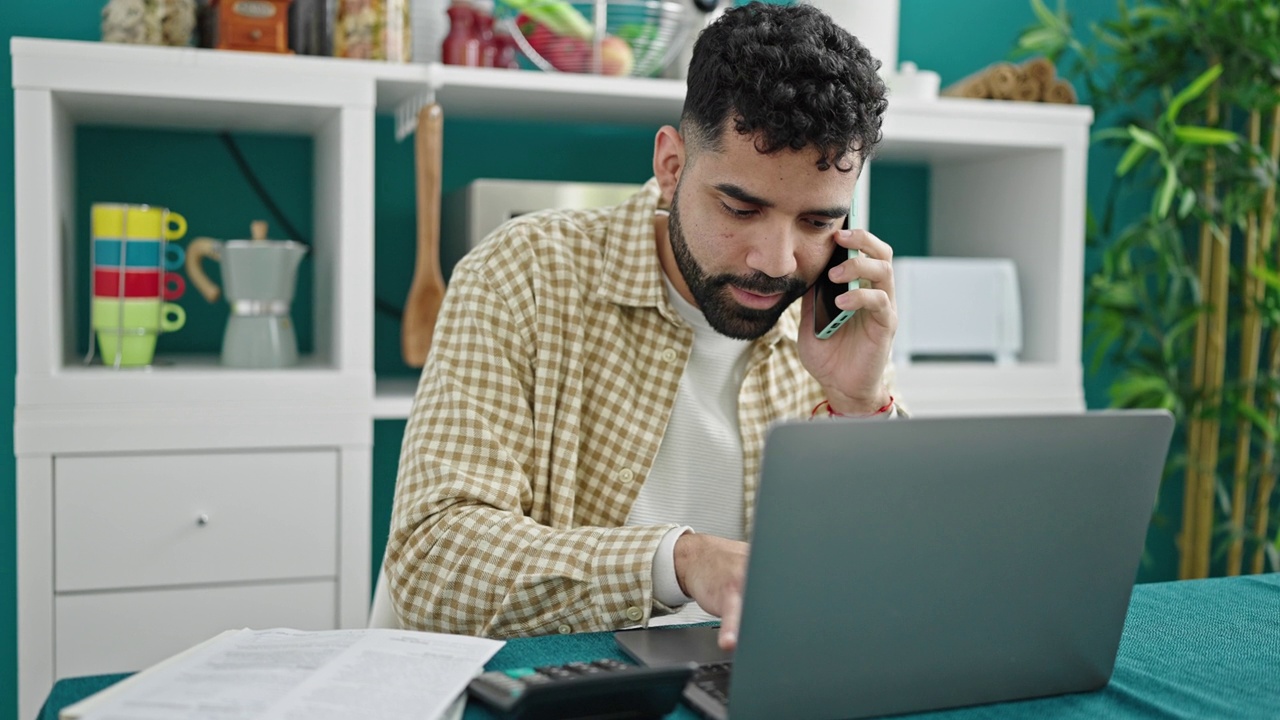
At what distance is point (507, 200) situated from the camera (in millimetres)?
2021

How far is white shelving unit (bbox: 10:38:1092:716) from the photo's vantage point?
5.84 feet

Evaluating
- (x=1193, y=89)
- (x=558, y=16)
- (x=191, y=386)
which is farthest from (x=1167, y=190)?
(x=191, y=386)

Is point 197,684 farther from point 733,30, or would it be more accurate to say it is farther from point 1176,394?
point 1176,394

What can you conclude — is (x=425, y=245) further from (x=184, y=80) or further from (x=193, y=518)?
(x=193, y=518)

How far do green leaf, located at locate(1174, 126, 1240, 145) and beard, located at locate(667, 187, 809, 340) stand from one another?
4.75ft

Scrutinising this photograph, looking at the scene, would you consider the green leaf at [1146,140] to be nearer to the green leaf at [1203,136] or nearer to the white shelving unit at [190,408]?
the green leaf at [1203,136]

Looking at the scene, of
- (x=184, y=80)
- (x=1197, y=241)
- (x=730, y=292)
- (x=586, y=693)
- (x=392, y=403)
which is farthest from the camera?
(x=1197, y=241)

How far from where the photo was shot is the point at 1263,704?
33.6 inches

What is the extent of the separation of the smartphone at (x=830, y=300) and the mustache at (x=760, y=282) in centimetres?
6

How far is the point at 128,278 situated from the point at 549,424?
0.91m

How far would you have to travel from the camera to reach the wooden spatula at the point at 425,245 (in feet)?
6.45

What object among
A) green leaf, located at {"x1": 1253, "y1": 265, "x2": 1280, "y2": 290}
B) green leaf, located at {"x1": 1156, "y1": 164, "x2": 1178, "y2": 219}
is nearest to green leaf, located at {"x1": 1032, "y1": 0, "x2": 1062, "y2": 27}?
green leaf, located at {"x1": 1156, "y1": 164, "x2": 1178, "y2": 219}

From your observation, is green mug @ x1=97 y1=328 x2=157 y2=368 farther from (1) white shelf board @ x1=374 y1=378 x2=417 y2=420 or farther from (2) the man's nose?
(2) the man's nose

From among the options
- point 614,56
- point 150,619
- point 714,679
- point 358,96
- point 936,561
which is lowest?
point 150,619
